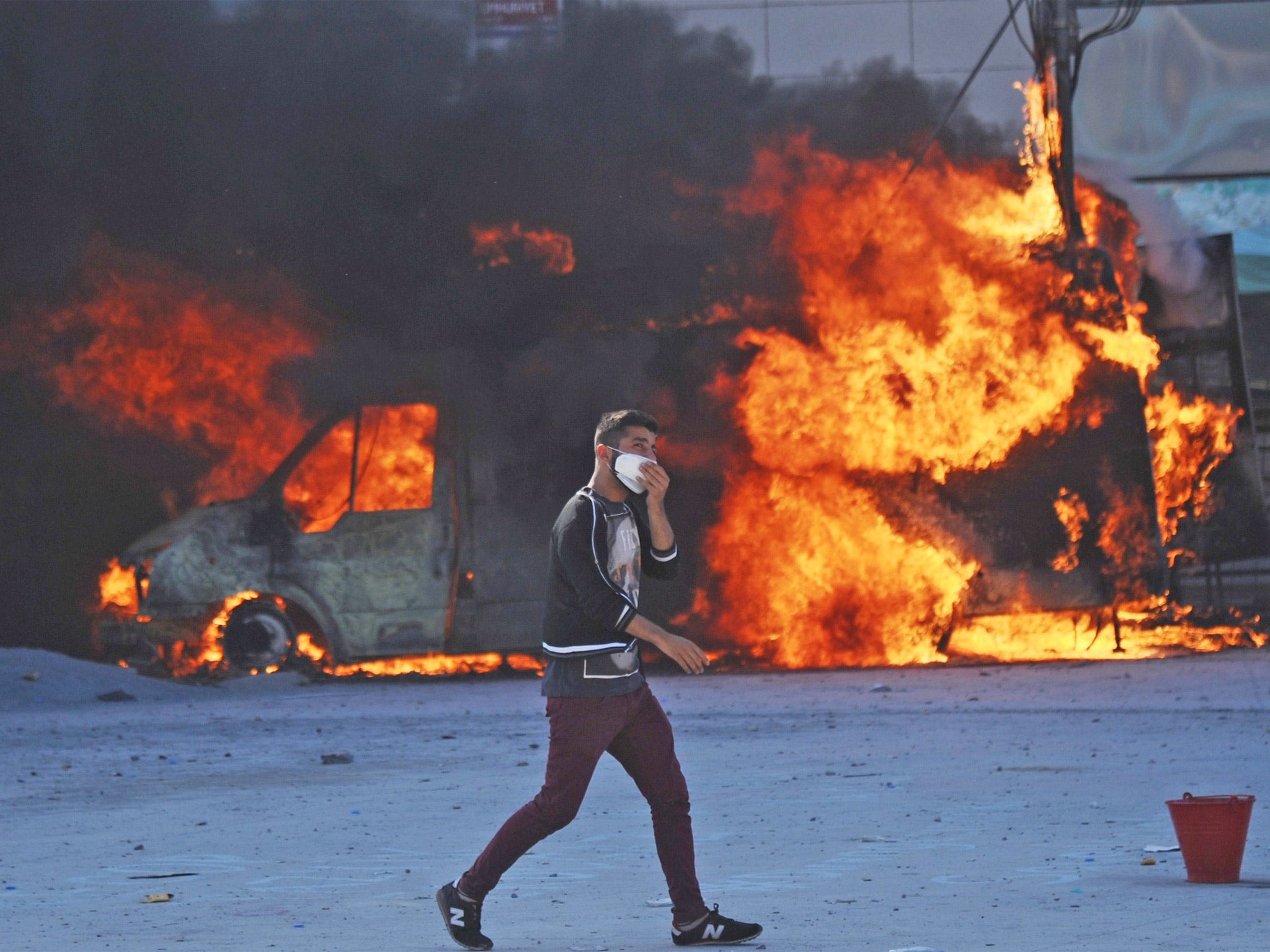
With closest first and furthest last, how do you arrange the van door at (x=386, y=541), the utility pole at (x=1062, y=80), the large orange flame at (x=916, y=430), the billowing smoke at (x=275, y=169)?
the van door at (x=386, y=541) → the large orange flame at (x=916, y=430) → the utility pole at (x=1062, y=80) → the billowing smoke at (x=275, y=169)

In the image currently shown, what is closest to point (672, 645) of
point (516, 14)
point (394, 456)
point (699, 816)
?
point (699, 816)

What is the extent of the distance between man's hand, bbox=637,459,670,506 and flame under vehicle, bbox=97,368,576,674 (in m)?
8.37

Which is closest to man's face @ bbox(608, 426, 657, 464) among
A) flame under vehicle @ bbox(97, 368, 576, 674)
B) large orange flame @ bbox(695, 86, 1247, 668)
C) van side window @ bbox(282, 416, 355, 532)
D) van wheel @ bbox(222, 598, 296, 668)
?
flame under vehicle @ bbox(97, 368, 576, 674)

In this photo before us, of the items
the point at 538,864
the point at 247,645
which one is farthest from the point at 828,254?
the point at 538,864

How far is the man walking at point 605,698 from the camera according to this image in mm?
4344

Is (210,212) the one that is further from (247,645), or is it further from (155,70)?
(247,645)

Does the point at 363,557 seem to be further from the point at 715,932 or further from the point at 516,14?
the point at 715,932

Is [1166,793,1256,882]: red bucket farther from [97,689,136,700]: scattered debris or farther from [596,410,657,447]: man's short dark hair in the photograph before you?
[97,689,136,700]: scattered debris

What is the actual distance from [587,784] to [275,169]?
12.8 metres

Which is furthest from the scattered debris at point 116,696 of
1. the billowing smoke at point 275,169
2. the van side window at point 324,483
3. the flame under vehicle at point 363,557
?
the billowing smoke at point 275,169

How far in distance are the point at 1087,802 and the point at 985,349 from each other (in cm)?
713

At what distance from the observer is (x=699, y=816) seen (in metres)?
6.65

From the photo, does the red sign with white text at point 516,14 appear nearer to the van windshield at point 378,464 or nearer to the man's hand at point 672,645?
the van windshield at point 378,464

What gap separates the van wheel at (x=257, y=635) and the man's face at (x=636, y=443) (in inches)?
350
